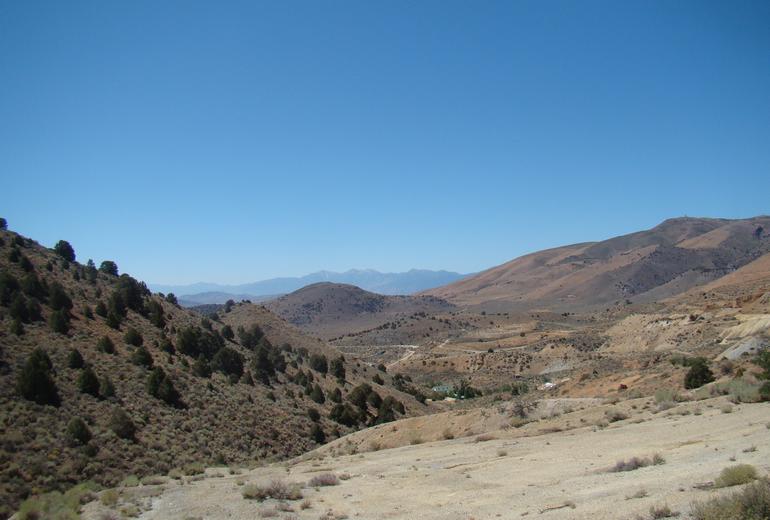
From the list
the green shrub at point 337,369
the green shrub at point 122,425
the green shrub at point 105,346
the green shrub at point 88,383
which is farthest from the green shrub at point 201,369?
the green shrub at point 337,369

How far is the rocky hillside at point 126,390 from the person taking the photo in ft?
87.5

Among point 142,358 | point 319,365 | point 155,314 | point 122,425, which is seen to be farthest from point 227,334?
point 122,425

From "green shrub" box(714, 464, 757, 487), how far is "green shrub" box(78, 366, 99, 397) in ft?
106

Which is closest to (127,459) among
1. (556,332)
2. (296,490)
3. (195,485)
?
(195,485)

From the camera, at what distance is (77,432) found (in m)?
27.2

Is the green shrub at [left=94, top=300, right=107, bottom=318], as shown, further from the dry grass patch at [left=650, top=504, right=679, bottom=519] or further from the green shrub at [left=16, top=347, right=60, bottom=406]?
the dry grass patch at [left=650, top=504, right=679, bottom=519]

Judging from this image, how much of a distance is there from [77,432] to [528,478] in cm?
2317

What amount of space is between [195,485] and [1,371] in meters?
18.7

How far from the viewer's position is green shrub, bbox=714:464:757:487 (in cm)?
1001

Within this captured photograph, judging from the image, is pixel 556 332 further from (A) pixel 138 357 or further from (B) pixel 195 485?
(B) pixel 195 485

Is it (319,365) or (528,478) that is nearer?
(528,478)

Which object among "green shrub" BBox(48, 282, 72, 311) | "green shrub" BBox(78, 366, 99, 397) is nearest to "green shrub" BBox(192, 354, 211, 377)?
"green shrub" BBox(78, 366, 99, 397)

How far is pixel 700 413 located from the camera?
20.0 metres

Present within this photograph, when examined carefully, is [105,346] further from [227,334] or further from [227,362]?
[227,334]
